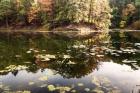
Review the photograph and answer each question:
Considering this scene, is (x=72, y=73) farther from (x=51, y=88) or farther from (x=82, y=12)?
(x=82, y=12)

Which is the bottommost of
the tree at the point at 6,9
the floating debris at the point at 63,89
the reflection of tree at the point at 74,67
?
the reflection of tree at the point at 74,67

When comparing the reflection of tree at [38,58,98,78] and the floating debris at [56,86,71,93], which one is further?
the reflection of tree at [38,58,98,78]

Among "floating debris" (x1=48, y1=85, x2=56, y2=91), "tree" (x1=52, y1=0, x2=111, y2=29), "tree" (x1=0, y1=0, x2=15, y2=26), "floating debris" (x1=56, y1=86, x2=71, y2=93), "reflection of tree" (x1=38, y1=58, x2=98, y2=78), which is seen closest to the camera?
"floating debris" (x1=56, y1=86, x2=71, y2=93)

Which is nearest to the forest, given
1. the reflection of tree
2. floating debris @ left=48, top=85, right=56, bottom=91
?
the reflection of tree

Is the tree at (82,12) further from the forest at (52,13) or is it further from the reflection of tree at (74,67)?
the reflection of tree at (74,67)

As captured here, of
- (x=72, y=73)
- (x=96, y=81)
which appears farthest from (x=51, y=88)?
(x=72, y=73)

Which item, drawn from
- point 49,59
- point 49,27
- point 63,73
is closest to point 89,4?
point 49,27

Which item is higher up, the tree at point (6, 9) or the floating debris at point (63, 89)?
the tree at point (6, 9)

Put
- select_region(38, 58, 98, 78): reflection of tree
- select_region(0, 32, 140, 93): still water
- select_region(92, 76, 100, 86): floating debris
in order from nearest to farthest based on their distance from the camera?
select_region(0, 32, 140, 93): still water < select_region(92, 76, 100, 86): floating debris < select_region(38, 58, 98, 78): reflection of tree

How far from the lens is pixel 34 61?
89.9 feet

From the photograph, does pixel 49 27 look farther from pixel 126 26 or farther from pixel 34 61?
pixel 34 61

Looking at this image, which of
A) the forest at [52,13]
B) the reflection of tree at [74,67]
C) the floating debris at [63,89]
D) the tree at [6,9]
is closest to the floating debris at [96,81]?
the reflection of tree at [74,67]

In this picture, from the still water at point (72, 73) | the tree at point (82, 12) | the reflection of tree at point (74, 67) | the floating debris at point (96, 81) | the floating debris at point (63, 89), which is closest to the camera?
the floating debris at point (63, 89)

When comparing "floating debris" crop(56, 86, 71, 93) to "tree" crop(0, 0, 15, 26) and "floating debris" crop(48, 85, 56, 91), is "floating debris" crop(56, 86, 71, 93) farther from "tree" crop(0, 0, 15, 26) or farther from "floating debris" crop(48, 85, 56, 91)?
"tree" crop(0, 0, 15, 26)
